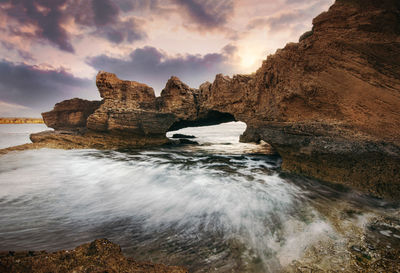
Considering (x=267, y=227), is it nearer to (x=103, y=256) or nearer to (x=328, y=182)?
(x=103, y=256)

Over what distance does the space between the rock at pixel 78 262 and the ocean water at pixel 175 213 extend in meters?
0.45

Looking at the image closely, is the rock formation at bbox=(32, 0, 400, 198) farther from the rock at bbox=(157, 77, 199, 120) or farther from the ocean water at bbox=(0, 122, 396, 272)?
the rock at bbox=(157, 77, 199, 120)

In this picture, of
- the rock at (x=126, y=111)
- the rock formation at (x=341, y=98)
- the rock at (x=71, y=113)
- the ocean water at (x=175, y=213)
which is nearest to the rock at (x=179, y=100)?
the rock at (x=126, y=111)

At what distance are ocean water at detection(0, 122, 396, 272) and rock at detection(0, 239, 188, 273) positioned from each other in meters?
0.45

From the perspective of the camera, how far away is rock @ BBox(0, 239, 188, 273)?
1.16m

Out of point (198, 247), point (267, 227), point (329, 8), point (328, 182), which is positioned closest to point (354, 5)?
point (329, 8)

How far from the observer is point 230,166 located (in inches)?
229

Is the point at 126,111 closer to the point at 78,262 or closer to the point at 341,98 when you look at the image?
the point at 78,262

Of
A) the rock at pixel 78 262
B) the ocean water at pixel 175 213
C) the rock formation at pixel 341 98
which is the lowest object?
the ocean water at pixel 175 213

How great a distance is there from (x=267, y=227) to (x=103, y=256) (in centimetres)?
208

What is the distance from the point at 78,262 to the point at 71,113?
35.1 feet

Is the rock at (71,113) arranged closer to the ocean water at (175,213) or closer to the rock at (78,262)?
the ocean water at (175,213)

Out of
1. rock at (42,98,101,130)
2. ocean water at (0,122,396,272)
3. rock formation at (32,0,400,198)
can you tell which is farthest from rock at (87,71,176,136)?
rock formation at (32,0,400,198)

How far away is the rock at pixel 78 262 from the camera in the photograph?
116 cm
